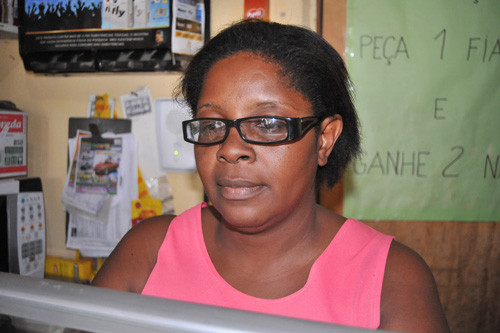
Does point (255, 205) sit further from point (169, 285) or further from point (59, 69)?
point (59, 69)

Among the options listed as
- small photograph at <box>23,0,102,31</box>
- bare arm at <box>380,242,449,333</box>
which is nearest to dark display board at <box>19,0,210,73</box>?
small photograph at <box>23,0,102,31</box>

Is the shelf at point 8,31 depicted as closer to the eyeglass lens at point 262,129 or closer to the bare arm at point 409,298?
the eyeglass lens at point 262,129

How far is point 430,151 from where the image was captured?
1409 mm

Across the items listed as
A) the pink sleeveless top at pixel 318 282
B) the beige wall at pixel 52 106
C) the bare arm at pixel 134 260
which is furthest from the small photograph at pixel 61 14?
the pink sleeveless top at pixel 318 282

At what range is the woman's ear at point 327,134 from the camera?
88 cm

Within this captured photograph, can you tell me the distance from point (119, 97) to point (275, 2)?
704 mm

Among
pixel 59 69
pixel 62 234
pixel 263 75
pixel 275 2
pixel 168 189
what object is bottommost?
pixel 62 234

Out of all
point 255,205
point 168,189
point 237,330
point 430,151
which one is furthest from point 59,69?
point 237,330

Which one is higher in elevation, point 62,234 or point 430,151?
point 430,151

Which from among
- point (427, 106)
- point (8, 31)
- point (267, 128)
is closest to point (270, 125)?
point (267, 128)

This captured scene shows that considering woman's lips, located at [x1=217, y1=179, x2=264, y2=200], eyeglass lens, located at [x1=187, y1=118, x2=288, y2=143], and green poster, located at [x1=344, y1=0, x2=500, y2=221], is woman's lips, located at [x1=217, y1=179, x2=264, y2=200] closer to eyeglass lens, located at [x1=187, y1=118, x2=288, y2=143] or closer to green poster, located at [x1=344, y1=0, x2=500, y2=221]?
eyeglass lens, located at [x1=187, y1=118, x2=288, y2=143]

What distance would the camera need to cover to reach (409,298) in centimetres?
76

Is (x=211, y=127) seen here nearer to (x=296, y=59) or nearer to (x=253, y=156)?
(x=253, y=156)

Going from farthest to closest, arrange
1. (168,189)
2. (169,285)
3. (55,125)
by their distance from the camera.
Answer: (55,125)
(168,189)
(169,285)
